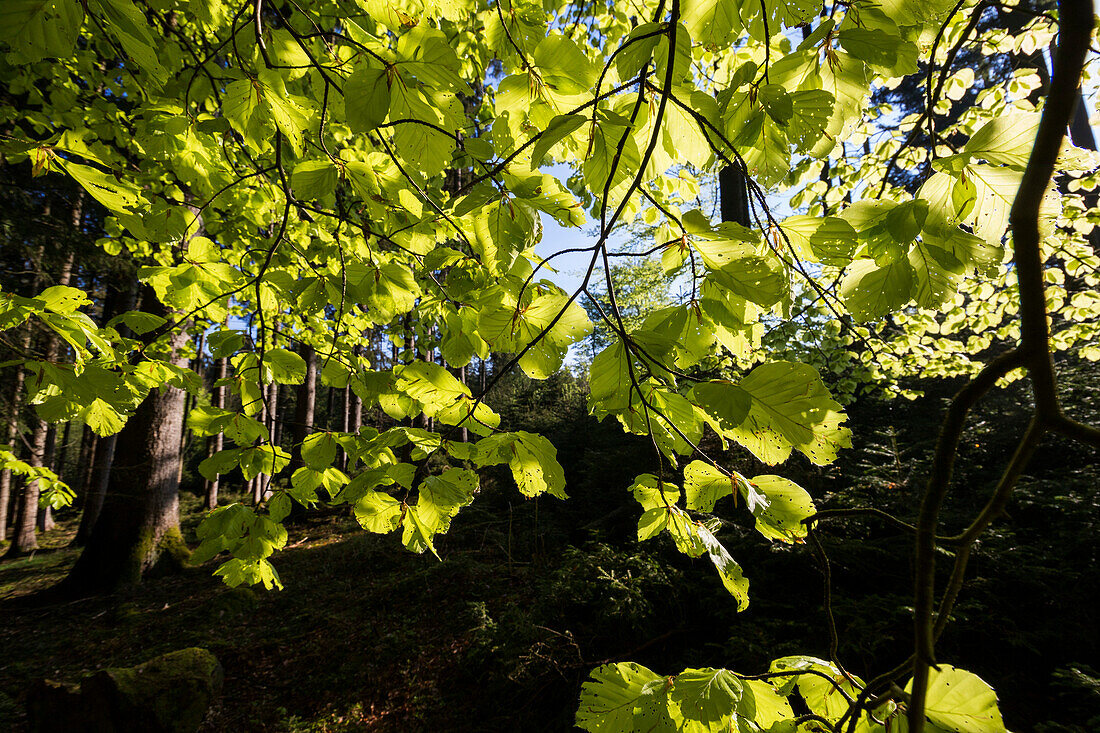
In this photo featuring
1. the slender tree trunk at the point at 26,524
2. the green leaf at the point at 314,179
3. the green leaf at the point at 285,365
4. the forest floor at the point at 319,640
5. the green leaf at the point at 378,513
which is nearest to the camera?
the green leaf at the point at 378,513

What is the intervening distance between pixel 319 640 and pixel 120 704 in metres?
2.14

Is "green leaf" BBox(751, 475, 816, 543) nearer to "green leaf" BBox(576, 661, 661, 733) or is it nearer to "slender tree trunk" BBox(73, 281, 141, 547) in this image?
"green leaf" BBox(576, 661, 661, 733)

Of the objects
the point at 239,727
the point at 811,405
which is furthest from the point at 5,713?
the point at 811,405

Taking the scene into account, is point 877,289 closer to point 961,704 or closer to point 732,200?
point 961,704

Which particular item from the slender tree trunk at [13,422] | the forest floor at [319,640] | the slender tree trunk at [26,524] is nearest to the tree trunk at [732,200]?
the forest floor at [319,640]

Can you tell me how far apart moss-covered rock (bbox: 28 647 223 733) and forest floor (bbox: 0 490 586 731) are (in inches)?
17.2

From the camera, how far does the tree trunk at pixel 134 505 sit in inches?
246

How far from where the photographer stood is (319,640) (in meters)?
5.56

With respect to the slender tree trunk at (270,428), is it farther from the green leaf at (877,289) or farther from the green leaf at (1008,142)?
the green leaf at (1008,142)

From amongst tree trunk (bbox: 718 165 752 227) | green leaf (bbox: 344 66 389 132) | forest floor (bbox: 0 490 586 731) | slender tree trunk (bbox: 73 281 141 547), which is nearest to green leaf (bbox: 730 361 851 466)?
green leaf (bbox: 344 66 389 132)

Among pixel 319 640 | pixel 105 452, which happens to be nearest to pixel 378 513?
pixel 319 640

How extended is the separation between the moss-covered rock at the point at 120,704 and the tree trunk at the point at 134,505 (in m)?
3.08

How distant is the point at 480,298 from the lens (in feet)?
3.51

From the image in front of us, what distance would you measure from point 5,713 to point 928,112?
747cm
